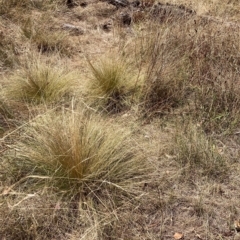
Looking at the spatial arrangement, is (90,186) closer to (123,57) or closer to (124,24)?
(123,57)

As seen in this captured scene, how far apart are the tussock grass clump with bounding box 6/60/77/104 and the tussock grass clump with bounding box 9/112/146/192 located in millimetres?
770

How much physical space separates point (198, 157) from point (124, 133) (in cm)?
57

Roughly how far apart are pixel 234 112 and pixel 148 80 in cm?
83

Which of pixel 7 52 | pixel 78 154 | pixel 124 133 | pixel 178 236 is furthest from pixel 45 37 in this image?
pixel 178 236

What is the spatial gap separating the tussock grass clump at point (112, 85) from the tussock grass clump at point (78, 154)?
80 cm

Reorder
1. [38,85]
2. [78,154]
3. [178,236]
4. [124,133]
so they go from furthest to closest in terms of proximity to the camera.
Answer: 1. [38,85]
2. [124,133]
3. [78,154]
4. [178,236]

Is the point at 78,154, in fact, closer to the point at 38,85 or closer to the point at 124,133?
the point at 124,133

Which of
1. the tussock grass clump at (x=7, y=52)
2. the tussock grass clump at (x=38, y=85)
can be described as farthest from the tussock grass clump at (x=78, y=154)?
the tussock grass clump at (x=7, y=52)

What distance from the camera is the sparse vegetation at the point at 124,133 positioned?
2365 mm

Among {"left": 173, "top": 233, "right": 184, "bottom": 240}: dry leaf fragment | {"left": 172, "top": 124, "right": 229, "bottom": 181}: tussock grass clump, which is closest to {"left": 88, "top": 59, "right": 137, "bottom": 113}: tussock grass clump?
{"left": 172, "top": 124, "right": 229, "bottom": 181}: tussock grass clump

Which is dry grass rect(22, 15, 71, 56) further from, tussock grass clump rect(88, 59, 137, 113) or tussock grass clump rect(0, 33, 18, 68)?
tussock grass clump rect(88, 59, 137, 113)

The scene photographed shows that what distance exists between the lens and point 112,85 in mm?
3691

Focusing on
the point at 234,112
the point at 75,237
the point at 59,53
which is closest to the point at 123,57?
the point at 59,53

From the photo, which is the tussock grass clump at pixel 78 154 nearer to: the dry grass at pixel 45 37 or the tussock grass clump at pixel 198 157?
the tussock grass clump at pixel 198 157
